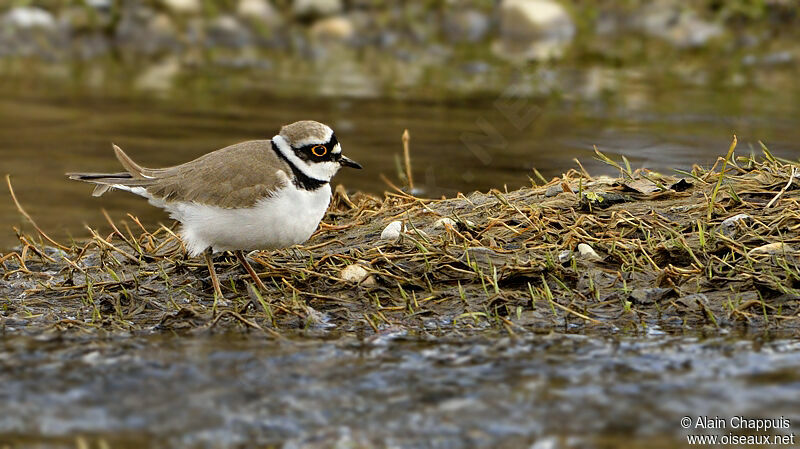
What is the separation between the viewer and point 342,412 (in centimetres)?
480

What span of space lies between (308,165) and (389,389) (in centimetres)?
197

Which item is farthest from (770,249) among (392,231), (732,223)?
(392,231)

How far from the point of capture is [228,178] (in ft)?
21.3

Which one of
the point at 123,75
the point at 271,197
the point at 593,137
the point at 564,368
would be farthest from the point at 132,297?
the point at 123,75

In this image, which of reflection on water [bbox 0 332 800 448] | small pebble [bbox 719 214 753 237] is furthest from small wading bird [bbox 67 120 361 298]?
small pebble [bbox 719 214 753 237]

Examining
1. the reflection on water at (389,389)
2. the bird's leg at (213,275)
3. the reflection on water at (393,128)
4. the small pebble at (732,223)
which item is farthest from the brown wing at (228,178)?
the small pebble at (732,223)

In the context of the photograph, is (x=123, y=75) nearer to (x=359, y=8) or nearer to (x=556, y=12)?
(x=359, y=8)

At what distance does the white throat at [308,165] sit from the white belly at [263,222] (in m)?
0.09

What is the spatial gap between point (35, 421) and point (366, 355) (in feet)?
5.62

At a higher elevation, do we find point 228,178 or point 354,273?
point 228,178

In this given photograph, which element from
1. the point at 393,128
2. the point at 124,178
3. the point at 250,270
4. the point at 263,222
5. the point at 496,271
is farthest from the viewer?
the point at 393,128

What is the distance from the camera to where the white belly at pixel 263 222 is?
6219 millimetres

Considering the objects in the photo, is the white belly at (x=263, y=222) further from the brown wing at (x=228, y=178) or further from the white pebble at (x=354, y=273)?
the white pebble at (x=354, y=273)

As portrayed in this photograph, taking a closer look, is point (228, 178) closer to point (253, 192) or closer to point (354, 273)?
point (253, 192)
